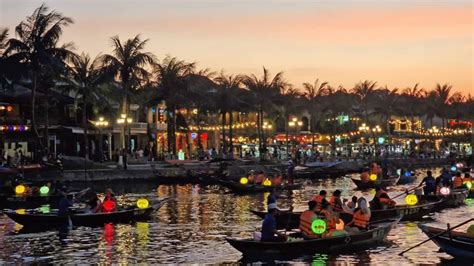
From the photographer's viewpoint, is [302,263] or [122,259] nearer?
[302,263]

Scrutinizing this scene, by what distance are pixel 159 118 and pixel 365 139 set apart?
45837 mm

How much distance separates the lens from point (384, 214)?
111 ft

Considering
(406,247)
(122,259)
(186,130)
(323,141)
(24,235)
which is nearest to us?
(122,259)

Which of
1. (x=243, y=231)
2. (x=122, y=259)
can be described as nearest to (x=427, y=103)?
(x=243, y=231)

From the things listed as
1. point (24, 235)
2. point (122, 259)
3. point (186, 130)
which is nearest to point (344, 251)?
point (122, 259)

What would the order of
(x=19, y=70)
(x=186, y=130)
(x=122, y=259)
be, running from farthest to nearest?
(x=186, y=130), (x=19, y=70), (x=122, y=259)

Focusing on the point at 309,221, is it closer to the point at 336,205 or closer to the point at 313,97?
the point at 336,205

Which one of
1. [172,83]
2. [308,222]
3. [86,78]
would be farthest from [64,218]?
[172,83]

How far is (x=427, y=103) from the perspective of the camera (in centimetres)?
13375

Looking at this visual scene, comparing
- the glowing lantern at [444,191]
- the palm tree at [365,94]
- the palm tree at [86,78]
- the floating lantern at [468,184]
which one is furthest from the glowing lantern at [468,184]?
the palm tree at [365,94]

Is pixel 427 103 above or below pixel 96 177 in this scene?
above

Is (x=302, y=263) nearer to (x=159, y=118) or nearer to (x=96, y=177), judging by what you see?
(x=96, y=177)

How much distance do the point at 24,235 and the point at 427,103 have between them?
109584 mm

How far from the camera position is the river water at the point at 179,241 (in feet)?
88.3
